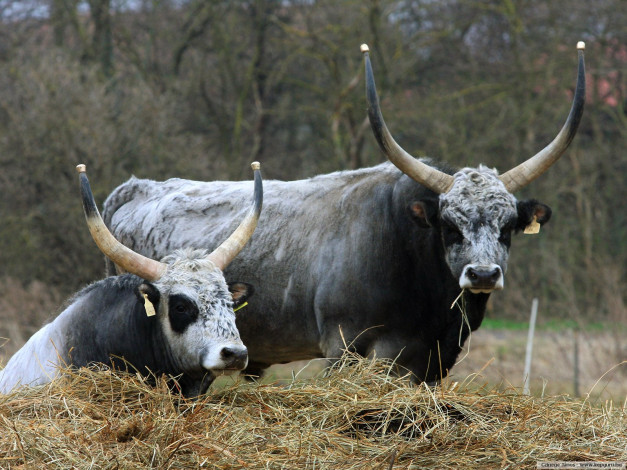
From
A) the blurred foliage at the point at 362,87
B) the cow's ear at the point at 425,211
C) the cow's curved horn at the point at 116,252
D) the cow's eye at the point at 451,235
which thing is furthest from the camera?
the blurred foliage at the point at 362,87

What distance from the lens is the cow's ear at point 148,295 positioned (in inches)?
187

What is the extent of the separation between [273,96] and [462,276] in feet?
48.0

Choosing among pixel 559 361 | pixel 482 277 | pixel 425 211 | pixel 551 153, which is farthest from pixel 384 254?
pixel 559 361

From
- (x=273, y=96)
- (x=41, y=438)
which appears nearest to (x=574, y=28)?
(x=273, y=96)

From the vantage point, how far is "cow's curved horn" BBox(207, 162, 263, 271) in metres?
5.18

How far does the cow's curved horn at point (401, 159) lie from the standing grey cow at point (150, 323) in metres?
1.00

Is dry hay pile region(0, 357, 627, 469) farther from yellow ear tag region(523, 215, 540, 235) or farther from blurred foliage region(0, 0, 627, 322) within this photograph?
blurred foliage region(0, 0, 627, 322)

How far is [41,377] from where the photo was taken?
16.5ft

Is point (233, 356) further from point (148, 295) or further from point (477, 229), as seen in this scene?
point (477, 229)

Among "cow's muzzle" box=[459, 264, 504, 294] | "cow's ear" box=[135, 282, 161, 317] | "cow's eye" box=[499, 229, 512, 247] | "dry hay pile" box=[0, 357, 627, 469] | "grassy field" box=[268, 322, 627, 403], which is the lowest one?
"grassy field" box=[268, 322, 627, 403]

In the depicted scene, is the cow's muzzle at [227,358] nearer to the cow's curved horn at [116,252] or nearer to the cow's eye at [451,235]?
the cow's curved horn at [116,252]

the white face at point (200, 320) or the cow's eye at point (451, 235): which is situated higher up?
the cow's eye at point (451, 235)

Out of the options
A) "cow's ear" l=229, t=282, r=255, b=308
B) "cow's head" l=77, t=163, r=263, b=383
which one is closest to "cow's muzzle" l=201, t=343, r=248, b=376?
"cow's head" l=77, t=163, r=263, b=383

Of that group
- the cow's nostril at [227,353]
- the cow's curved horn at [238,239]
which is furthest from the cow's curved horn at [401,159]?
the cow's nostril at [227,353]
